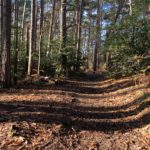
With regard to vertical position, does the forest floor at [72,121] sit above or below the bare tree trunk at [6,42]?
below

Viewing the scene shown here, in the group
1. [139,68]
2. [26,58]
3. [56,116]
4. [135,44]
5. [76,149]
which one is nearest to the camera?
A: [76,149]

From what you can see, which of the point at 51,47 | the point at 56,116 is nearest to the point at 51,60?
the point at 51,47

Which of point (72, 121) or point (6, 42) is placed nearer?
point (72, 121)

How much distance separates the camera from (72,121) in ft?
24.2

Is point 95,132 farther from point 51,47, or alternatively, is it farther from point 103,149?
point 51,47

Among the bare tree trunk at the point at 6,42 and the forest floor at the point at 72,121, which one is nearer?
the forest floor at the point at 72,121

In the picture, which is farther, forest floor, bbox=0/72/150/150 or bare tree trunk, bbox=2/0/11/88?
bare tree trunk, bbox=2/0/11/88

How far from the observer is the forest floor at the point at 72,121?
600cm

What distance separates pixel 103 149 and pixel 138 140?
1.01 m

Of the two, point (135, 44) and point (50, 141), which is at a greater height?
point (135, 44)

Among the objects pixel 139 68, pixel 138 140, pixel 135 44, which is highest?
pixel 135 44

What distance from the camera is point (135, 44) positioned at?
15.7m

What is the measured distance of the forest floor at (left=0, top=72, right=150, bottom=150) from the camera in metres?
6.00

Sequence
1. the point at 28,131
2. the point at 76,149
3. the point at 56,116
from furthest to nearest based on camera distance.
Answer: the point at 56,116
the point at 28,131
the point at 76,149
